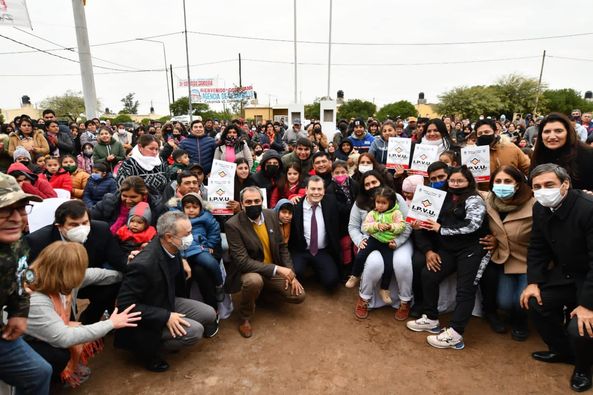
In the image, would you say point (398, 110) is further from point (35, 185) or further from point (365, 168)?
point (35, 185)

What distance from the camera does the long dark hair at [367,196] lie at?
14.6 ft

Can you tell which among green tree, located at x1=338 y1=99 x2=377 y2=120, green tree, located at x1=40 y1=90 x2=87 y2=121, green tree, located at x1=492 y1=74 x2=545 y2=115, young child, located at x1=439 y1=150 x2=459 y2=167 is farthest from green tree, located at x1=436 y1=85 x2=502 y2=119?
green tree, located at x1=40 y1=90 x2=87 y2=121

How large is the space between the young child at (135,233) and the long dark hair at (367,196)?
2.62m

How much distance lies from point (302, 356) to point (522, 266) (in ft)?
8.15

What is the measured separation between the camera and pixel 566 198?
117 inches

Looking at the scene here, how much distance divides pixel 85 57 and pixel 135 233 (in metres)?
10.9

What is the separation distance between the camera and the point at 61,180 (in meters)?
5.67

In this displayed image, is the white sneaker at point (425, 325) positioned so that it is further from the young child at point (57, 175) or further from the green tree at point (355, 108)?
the green tree at point (355, 108)

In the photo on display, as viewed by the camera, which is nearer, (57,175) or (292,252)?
(292,252)

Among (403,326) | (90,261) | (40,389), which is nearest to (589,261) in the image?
(403,326)

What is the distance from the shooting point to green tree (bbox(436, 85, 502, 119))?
120 ft

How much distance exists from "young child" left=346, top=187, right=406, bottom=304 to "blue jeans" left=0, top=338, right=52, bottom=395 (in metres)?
3.25

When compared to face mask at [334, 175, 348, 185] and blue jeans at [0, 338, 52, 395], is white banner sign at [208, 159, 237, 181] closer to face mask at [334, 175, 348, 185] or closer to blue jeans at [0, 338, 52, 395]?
face mask at [334, 175, 348, 185]

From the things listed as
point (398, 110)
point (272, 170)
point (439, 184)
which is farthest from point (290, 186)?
point (398, 110)
